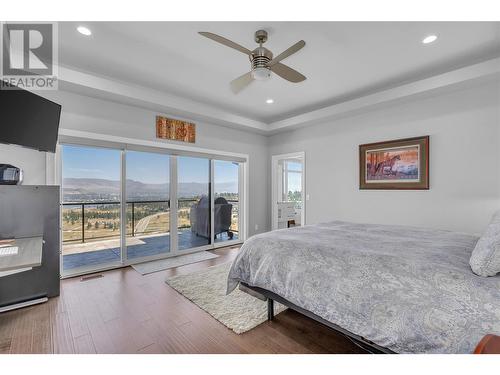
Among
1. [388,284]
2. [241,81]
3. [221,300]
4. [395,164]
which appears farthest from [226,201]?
[388,284]

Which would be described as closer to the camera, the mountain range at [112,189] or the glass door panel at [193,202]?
the mountain range at [112,189]

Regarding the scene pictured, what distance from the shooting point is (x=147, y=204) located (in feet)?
13.6

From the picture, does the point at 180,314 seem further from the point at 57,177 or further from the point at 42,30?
the point at 42,30

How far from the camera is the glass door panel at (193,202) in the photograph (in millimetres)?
4453

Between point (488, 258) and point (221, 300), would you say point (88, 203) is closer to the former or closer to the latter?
point (221, 300)

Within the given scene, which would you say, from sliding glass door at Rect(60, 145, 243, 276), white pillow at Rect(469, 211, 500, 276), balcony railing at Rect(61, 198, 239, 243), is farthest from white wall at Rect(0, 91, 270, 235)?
white pillow at Rect(469, 211, 500, 276)

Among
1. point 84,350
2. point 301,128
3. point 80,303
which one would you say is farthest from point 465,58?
point 80,303

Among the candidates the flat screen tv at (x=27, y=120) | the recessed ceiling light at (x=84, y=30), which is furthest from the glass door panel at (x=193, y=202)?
the recessed ceiling light at (x=84, y=30)

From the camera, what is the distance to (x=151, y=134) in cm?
404

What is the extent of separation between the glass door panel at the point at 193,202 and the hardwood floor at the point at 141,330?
1860 millimetres

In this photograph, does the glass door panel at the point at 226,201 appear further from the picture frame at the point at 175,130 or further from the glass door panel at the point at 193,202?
the picture frame at the point at 175,130

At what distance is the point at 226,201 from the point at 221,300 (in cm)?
282

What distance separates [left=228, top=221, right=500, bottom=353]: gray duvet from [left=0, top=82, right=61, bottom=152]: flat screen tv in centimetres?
253
